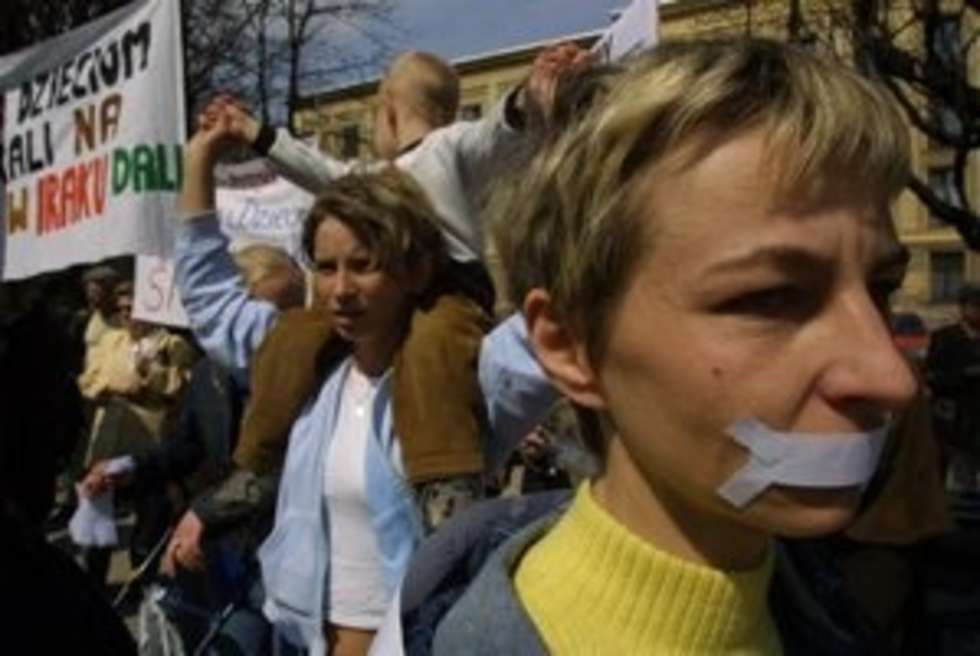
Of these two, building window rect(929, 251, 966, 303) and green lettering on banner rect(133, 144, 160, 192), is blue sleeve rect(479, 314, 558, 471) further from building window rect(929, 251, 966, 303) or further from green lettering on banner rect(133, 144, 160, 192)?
building window rect(929, 251, 966, 303)

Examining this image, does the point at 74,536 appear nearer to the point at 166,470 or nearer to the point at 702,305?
the point at 166,470

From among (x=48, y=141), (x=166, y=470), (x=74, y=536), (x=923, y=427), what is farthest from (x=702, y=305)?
(x=74, y=536)

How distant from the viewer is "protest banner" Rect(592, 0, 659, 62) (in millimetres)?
Result: 3869

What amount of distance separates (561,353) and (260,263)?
4077mm

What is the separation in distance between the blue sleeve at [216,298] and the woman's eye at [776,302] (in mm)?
2371

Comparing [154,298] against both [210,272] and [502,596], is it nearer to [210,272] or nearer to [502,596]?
[210,272]

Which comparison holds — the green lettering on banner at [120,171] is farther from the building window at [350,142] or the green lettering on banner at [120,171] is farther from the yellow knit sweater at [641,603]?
the building window at [350,142]

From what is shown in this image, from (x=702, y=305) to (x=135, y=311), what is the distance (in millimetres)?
7261

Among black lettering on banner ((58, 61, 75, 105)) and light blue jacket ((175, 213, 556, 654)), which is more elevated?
black lettering on banner ((58, 61, 75, 105))

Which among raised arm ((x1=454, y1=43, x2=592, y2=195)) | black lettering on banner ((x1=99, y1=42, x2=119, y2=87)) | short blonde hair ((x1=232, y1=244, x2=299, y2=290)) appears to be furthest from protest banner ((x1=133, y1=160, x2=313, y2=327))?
raised arm ((x1=454, y1=43, x2=592, y2=195))

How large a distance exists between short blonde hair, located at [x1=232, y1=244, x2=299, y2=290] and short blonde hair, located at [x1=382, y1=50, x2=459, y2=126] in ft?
4.78

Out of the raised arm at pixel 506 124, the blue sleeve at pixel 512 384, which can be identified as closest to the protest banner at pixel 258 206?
the raised arm at pixel 506 124

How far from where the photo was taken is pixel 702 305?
52.9 inches

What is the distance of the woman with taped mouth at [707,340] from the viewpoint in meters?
1.31
